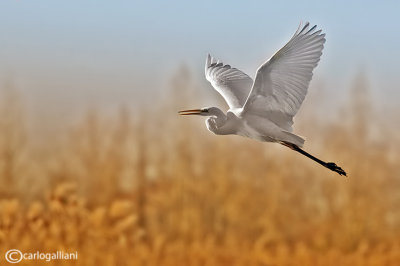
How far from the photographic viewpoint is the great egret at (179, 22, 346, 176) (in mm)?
1369

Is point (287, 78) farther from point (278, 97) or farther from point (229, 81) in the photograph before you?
point (229, 81)

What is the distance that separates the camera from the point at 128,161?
2707 mm

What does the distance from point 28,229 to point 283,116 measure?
1.26 meters

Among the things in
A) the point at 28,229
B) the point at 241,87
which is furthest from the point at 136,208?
the point at 241,87

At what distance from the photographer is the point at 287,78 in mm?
1405

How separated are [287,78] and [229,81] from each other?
0.35 meters

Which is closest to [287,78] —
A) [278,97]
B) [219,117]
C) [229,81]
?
[278,97]

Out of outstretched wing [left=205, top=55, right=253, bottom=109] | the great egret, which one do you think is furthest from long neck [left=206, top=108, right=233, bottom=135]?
outstretched wing [left=205, top=55, right=253, bottom=109]

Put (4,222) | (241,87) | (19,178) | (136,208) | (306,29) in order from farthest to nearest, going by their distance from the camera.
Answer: (136,208)
(19,178)
(4,222)
(241,87)
(306,29)

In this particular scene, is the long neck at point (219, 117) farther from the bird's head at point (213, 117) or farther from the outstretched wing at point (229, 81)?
the outstretched wing at point (229, 81)

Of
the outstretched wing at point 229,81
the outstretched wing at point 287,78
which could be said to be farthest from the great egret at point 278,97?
the outstretched wing at point 229,81

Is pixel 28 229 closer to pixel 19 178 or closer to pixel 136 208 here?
pixel 19 178

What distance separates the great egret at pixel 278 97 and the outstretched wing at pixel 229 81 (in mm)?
173

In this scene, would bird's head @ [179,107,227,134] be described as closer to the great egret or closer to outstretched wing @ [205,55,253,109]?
the great egret
